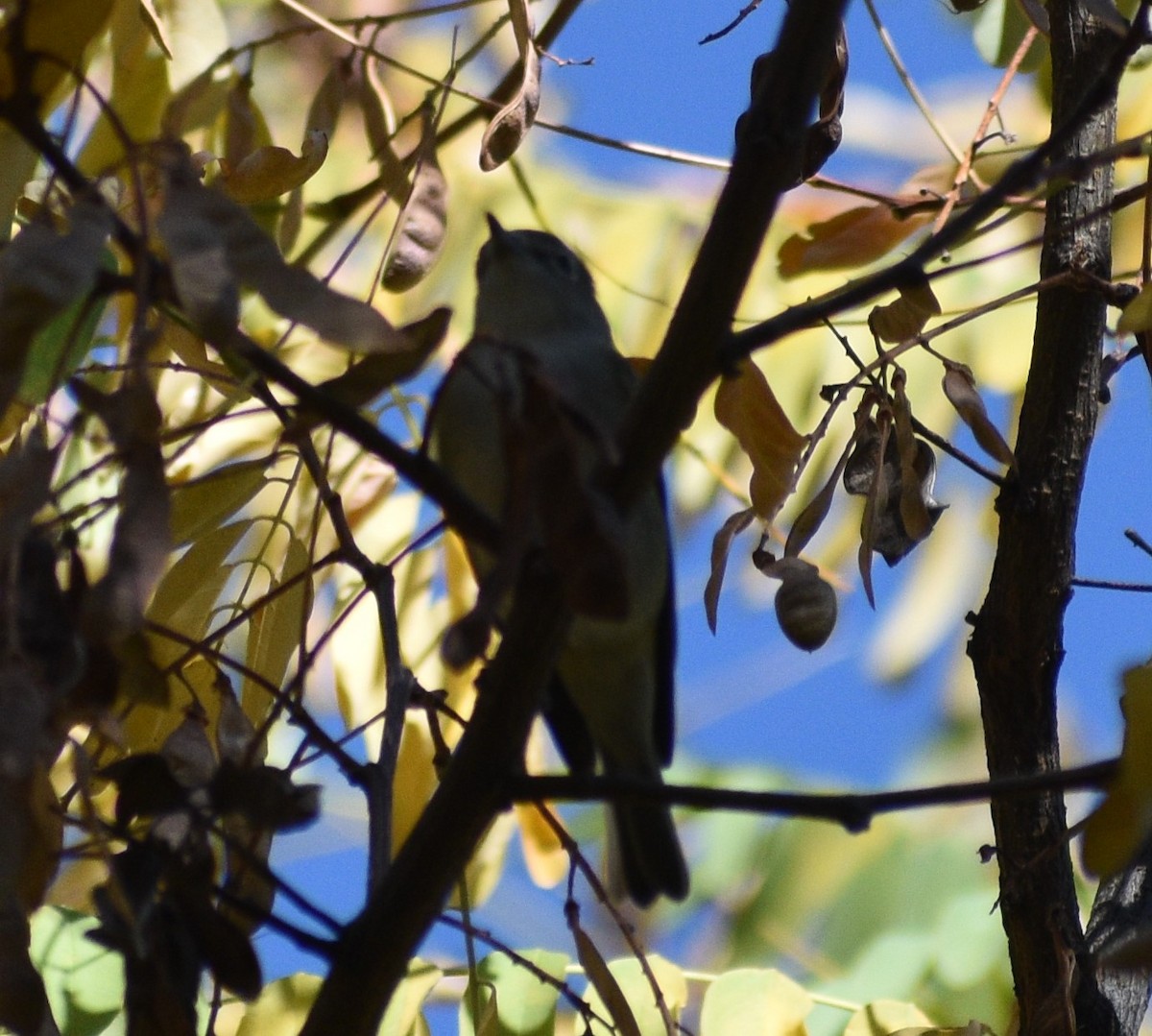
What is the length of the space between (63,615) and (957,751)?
22.2 feet

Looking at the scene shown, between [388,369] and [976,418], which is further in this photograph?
[976,418]

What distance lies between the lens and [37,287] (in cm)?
108

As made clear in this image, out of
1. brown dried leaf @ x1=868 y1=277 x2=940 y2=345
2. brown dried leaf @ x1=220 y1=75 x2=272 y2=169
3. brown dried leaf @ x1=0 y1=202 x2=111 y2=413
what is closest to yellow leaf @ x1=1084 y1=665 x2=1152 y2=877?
brown dried leaf @ x1=0 y1=202 x2=111 y2=413

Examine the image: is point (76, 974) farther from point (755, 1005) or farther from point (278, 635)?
point (755, 1005)

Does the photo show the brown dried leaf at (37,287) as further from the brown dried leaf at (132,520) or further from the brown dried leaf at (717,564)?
the brown dried leaf at (717,564)

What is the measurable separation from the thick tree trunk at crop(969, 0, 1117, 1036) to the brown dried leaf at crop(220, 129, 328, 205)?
3.57 feet

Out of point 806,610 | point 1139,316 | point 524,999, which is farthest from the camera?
point 524,999

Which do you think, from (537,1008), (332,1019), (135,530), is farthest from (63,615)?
(537,1008)

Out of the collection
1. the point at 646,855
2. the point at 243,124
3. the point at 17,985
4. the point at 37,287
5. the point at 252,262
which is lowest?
the point at 17,985

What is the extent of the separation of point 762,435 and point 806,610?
279mm

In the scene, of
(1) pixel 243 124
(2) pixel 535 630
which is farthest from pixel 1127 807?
(1) pixel 243 124

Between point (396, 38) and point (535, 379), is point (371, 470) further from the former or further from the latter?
point (396, 38)

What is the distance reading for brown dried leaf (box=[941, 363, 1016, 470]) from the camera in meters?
1.95

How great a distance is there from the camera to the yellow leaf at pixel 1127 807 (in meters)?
1.14
